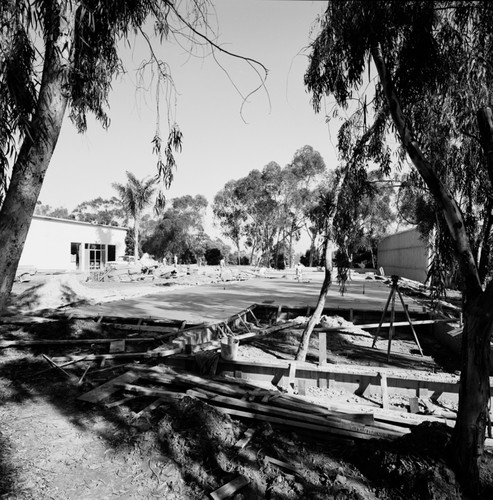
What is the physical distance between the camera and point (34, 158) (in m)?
3.63

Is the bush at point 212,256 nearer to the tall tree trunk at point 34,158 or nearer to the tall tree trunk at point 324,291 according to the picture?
the tall tree trunk at point 324,291

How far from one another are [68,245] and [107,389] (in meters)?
28.9

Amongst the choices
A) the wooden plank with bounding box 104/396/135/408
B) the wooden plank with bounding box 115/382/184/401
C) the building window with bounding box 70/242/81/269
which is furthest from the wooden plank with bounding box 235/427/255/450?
the building window with bounding box 70/242/81/269

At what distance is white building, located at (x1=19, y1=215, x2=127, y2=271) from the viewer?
29297 mm

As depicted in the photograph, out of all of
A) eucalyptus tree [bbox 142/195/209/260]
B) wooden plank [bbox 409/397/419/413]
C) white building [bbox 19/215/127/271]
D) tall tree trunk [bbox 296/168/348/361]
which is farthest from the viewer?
eucalyptus tree [bbox 142/195/209/260]

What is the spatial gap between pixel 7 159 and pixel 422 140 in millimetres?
5288

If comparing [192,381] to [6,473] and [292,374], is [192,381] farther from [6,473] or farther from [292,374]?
[6,473]

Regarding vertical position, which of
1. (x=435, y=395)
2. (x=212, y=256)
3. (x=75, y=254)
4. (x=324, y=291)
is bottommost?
(x=435, y=395)

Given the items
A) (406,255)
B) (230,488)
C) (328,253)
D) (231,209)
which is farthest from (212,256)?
(230,488)

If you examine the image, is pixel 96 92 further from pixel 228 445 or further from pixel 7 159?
pixel 228 445

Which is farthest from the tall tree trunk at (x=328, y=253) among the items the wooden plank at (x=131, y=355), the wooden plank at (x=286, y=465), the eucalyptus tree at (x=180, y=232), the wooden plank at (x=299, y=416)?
the eucalyptus tree at (x=180, y=232)

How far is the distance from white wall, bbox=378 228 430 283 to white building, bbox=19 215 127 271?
26.0 meters

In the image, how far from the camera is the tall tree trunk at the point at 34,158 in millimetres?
3557

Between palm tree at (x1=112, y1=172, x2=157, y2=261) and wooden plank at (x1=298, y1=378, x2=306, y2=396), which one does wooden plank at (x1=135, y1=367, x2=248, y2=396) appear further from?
palm tree at (x1=112, y1=172, x2=157, y2=261)
